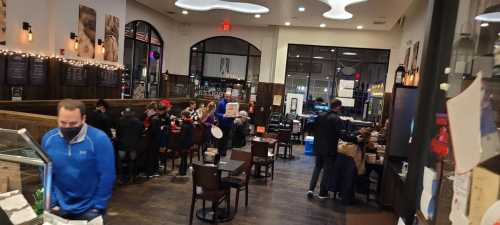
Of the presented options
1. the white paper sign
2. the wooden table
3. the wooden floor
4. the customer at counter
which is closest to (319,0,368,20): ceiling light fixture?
the wooden floor

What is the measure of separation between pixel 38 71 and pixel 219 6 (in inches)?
205

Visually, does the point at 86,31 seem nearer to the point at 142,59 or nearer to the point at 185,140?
the point at 142,59

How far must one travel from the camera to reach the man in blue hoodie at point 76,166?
211 cm

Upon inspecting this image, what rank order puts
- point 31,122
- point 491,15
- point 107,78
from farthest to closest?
point 107,78 < point 31,122 < point 491,15

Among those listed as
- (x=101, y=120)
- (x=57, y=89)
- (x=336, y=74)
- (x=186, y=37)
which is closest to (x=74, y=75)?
(x=57, y=89)

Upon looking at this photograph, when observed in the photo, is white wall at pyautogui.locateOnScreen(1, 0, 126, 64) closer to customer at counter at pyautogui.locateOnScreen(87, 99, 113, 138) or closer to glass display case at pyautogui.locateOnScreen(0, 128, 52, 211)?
customer at counter at pyautogui.locateOnScreen(87, 99, 113, 138)

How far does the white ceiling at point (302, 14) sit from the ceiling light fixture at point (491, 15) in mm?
6812

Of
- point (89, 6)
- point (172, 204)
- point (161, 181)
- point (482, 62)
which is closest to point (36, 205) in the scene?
point (482, 62)

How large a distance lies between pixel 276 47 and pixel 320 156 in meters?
7.48

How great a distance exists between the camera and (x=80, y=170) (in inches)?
84.9

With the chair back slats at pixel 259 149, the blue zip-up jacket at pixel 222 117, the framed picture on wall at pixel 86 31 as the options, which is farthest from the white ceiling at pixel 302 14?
the chair back slats at pixel 259 149

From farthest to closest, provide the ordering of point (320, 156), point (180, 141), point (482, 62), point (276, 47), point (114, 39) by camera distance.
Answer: point (276, 47) → point (114, 39) → point (180, 141) → point (320, 156) → point (482, 62)

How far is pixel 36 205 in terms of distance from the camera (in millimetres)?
1792

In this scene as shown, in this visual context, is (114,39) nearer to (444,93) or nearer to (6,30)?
(6,30)
